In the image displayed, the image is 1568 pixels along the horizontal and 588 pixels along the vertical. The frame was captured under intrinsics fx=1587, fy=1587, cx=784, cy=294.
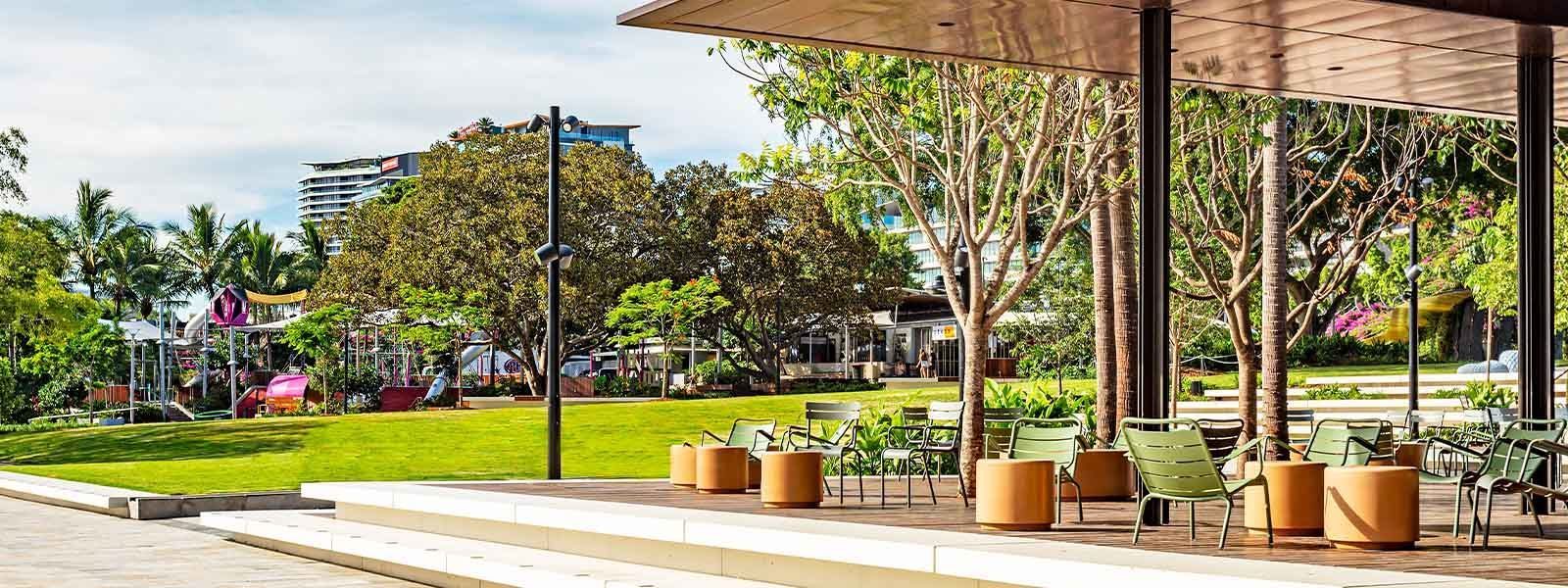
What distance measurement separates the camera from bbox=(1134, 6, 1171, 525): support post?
11305mm

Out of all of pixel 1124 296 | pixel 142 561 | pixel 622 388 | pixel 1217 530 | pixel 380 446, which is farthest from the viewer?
pixel 622 388

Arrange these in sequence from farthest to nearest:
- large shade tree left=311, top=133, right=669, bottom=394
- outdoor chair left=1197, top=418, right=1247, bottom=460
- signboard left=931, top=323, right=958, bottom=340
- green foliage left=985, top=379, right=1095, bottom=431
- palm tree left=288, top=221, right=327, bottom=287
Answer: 1. palm tree left=288, top=221, right=327, bottom=287
2. signboard left=931, top=323, right=958, bottom=340
3. large shade tree left=311, top=133, right=669, bottom=394
4. green foliage left=985, top=379, right=1095, bottom=431
5. outdoor chair left=1197, top=418, right=1247, bottom=460

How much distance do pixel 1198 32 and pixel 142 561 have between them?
33.3 ft

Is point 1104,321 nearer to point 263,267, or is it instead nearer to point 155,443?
point 155,443

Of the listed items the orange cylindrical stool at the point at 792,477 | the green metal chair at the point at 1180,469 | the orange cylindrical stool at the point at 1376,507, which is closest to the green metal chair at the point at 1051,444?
the green metal chair at the point at 1180,469

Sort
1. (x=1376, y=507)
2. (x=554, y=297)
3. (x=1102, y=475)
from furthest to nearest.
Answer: (x=554, y=297), (x=1102, y=475), (x=1376, y=507)

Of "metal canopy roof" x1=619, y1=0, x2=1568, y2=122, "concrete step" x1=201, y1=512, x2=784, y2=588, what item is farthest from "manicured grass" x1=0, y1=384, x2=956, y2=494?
"metal canopy roof" x1=619, y1=0, x2=1568, y2=122

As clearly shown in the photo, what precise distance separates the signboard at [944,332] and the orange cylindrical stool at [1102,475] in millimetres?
45748

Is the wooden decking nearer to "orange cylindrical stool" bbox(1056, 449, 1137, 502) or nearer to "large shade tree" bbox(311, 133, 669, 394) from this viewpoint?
"orange cylindrical stool" bbox(1056, 449, 1137, 502)

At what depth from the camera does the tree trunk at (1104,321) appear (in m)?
17.9

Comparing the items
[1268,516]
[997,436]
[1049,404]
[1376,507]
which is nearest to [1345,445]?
[1268,516]

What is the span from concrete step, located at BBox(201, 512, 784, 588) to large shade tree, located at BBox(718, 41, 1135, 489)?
4.28 m

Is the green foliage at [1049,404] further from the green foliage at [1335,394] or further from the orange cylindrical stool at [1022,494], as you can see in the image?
the orange cylindrical stool at [1022,494]

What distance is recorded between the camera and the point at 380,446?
27.6m
